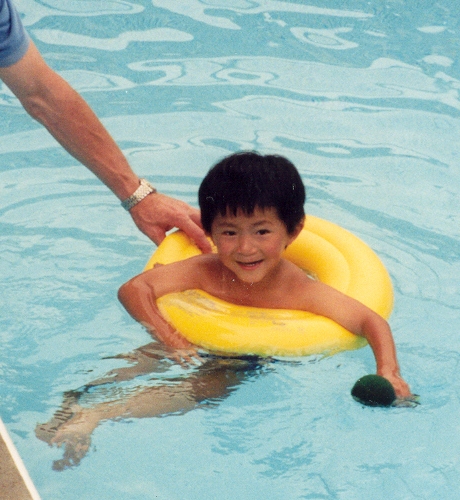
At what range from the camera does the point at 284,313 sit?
327 cm

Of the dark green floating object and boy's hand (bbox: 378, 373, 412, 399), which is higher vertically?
the dark green floating object

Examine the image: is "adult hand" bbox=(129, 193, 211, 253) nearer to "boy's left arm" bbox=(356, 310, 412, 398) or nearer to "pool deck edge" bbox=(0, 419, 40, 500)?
Answer: "boy's left arm" bbox=(356, 310, 412, 398)

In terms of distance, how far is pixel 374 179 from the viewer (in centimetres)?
500

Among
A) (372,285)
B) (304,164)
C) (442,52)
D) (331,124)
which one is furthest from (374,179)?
(442,52)

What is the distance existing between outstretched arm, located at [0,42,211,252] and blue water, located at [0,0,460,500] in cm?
49

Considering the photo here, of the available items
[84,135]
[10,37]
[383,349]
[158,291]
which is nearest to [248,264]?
[158,291]

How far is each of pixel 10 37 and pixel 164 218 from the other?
958mm

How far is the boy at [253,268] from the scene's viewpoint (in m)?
3.06

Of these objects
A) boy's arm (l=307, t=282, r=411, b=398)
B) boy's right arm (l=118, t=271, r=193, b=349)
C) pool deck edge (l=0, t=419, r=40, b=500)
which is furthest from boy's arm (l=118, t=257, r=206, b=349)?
pool deck edge (l=0, t=419, r=40, b=500)

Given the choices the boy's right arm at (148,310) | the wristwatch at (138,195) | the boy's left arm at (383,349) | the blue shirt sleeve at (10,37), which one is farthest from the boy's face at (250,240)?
the blue shirt sleeve at (10,37)

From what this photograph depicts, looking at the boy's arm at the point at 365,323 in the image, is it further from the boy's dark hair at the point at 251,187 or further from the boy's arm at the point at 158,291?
the boy's arm at the point at 158,291

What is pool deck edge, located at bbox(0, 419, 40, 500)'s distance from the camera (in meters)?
2.08

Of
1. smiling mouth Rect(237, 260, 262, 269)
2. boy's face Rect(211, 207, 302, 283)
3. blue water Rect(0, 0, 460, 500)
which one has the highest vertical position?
boy's face Rect(211, 207, 302, 283)

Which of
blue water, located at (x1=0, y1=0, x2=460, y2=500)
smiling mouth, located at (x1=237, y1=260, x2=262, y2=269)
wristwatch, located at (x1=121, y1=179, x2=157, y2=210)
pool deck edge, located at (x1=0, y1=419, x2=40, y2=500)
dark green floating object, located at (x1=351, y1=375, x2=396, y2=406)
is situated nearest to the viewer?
pool deck edge, located at (x1=0, y1=419, x2=40, y2=500)
